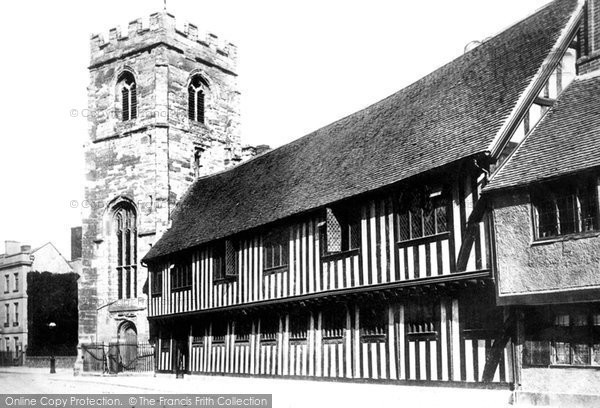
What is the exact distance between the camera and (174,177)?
1154 inches

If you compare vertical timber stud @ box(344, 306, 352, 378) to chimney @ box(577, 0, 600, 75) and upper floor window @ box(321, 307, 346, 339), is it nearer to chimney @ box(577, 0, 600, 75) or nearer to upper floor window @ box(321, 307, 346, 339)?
upper floor window @ box(321, 307, 346, 339)

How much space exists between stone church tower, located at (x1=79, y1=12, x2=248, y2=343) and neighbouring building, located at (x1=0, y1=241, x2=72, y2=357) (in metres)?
20.7

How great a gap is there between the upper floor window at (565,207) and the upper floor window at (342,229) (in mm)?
5599

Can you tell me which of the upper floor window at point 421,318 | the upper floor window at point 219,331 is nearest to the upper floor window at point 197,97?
the upper floor window at point 219,331

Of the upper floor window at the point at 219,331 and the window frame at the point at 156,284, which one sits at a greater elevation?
the window frame at the point at 156,284

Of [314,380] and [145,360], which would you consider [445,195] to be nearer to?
[314,380]

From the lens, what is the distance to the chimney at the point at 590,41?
1412 cm

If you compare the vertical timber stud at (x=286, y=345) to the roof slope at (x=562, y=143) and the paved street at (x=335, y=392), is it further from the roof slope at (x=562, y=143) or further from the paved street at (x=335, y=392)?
the roof slope at (x=562, y=143)

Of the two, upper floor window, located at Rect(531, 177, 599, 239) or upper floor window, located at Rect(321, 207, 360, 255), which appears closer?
upper floor window, located at Rect(531, 177, 599, 239)

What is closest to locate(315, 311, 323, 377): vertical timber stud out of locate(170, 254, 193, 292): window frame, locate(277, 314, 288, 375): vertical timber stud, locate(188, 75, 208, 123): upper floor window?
locate(277, 314, 288, 375): vertical timber stud

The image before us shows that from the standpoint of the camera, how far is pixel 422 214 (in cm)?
1516

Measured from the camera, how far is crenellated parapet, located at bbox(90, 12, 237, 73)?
2989 centimetres

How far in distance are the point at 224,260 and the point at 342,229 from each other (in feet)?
20.1

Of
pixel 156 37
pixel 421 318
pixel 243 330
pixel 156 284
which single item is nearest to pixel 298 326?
pixel 243 330
